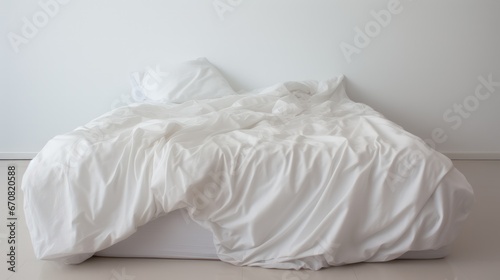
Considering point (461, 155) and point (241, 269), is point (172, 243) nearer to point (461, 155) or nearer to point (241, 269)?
point (241, 269)

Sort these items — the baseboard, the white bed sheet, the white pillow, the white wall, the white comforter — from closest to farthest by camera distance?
the white comforter → the white bed sheet → the white pillow → the white wall → the baseboard

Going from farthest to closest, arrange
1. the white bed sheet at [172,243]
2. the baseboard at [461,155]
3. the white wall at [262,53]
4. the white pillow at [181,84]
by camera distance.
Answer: the baseboard at [461,155] < the white wall at [262,53] < the white pillow at [181,84] < the white bed sheet at [172,243]

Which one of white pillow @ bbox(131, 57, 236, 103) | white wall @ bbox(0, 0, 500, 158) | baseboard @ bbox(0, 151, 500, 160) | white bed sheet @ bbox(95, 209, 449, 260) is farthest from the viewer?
baseboard @ bbox(0, 151, 500, 160)

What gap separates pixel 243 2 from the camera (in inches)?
152

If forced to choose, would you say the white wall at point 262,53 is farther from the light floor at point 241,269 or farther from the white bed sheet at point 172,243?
the white bed sheet at point 172,243

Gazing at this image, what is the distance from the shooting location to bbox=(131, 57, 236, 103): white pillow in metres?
3.60

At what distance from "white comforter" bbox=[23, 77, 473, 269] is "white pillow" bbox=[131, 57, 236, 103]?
1.45 m

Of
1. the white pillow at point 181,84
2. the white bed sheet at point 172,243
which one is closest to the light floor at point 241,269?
Answer: the white bed sheet at point 172,243

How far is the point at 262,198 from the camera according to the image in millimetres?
2109

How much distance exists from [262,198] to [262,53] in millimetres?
2079

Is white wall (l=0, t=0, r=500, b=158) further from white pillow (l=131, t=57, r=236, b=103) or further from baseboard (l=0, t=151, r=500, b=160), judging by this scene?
white pillow (l=131, t=57, r=236, b=103)

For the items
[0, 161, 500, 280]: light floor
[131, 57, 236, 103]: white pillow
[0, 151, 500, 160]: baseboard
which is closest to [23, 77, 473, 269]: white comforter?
[0, 161, 500, 280]: light floor

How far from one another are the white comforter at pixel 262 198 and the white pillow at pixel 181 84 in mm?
1447

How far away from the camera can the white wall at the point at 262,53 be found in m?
3.86
